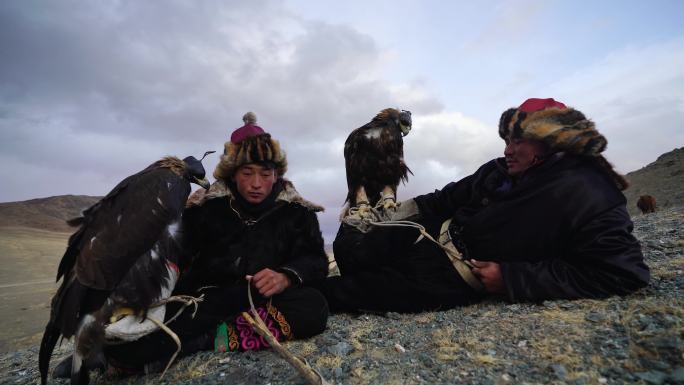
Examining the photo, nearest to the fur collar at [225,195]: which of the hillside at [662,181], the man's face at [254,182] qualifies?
the man's face at [254,182]

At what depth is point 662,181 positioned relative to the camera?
17328 millimetres

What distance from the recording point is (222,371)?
2070 mm

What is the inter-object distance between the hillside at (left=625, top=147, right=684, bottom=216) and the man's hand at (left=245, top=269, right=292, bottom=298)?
15.4 meters

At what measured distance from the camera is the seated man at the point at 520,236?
2246mm

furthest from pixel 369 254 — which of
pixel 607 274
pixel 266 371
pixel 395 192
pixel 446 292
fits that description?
pixel 607 274

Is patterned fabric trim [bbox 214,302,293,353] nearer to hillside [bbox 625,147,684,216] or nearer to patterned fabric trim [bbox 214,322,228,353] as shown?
patterned fabric trim [bbox 214,322,228,353]

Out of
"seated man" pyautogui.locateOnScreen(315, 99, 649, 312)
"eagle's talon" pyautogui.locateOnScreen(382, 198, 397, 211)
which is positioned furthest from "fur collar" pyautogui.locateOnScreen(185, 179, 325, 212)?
"eagle's talon" pyautogui.locateOnScreen(382, 198, 397, 211)

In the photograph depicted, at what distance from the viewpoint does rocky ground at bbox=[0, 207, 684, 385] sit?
1509 mm

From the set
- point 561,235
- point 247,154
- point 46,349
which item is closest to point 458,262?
point 561,235

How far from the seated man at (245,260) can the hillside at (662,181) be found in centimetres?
1510

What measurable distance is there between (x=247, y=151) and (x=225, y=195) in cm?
37

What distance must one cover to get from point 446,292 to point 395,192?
1.30 meters

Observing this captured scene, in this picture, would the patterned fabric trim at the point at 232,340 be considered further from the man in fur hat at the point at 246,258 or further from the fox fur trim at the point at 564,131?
the fox fur trim at the point at 564,131

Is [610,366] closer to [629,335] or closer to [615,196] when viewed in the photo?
[629,335]
